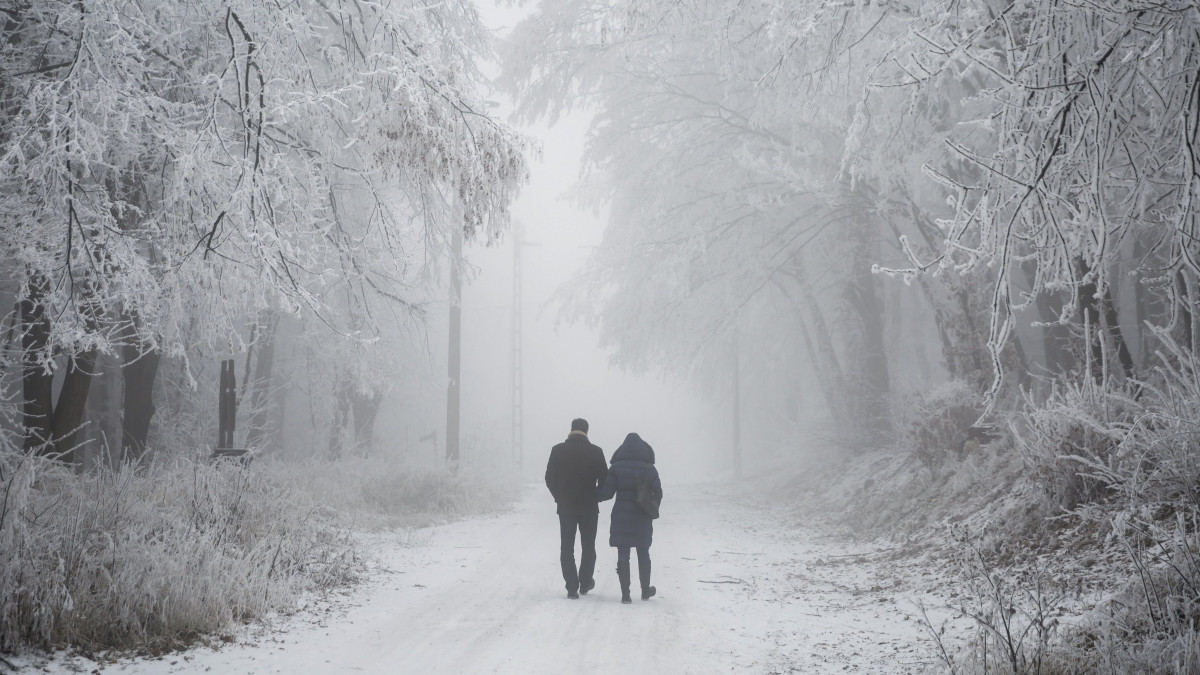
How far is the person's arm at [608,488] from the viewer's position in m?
7.61

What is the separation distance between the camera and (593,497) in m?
7.66

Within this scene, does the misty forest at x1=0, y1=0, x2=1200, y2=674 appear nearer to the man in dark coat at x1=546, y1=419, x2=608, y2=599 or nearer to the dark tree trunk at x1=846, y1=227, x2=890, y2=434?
the man in dark coat at x1=546, y1=419, x2=608, y2=599

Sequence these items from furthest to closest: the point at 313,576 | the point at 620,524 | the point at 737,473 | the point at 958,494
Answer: the point at 737,473 < the point at 958,494 < the point at 620,524 < the point at 313,576

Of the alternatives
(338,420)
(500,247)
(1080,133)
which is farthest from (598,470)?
(338,420)

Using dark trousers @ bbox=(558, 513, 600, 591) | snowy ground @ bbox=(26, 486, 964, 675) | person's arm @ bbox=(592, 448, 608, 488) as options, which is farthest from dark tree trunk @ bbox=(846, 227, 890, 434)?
dark trousers @ bbox=(558, 513, 600, 591)

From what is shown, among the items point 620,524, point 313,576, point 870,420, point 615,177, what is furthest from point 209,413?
point 870,420

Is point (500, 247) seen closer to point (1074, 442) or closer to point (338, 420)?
point (1074, 442)

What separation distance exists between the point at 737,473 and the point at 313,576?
23250 millimetres

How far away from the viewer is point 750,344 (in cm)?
2500

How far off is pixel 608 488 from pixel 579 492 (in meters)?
0.30

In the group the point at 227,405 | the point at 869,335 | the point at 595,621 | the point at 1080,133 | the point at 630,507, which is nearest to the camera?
the point at 1080,133

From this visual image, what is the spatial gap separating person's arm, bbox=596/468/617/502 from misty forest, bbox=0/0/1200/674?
3.9 inches

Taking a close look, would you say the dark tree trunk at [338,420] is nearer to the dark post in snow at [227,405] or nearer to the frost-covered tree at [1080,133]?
the dark post in snow at [227,405]

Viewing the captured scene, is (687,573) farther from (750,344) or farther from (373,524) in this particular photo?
(750,344)
